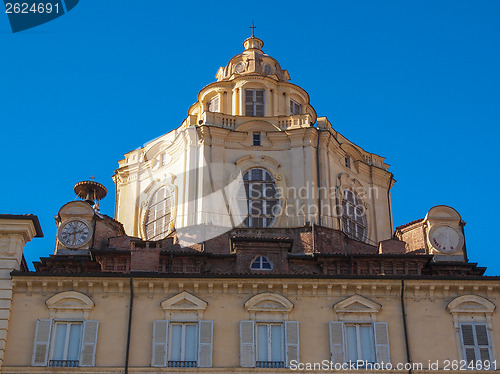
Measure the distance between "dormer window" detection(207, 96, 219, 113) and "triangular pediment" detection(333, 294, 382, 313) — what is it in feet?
75.2

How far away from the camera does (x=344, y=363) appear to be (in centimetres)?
3344

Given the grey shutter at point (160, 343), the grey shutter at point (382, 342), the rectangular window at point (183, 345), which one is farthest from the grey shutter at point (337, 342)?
the grey shutter at point (160, 343)

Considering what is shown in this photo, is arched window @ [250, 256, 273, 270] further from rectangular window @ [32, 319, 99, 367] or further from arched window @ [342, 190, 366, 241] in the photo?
arched window @ [342, 190, 366, 241]

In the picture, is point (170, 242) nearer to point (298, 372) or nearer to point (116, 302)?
point (116, 302)

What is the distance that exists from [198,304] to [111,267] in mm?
8609

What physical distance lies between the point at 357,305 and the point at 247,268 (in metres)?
6.18

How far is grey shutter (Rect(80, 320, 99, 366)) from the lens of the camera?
33062 millimetres

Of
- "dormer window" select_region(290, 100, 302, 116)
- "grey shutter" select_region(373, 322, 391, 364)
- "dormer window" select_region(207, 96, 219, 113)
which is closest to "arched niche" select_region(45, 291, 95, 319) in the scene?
"grey shutter" select_region(373, 322, 391, 364)

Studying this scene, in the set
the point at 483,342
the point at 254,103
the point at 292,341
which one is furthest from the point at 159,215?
the point at 483,342

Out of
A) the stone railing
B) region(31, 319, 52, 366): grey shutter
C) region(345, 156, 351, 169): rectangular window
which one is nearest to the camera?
region(31, 319, 52, 366): grey shutter

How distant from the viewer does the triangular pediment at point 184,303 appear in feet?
112

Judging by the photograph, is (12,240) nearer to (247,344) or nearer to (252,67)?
(247,344)

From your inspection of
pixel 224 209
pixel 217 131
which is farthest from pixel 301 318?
pixel 217 131

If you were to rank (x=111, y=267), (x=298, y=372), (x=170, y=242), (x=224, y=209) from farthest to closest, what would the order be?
(x=224, y=209)
(x=170, y=242)
(x=111, y=267)
(x=298, y=372)
